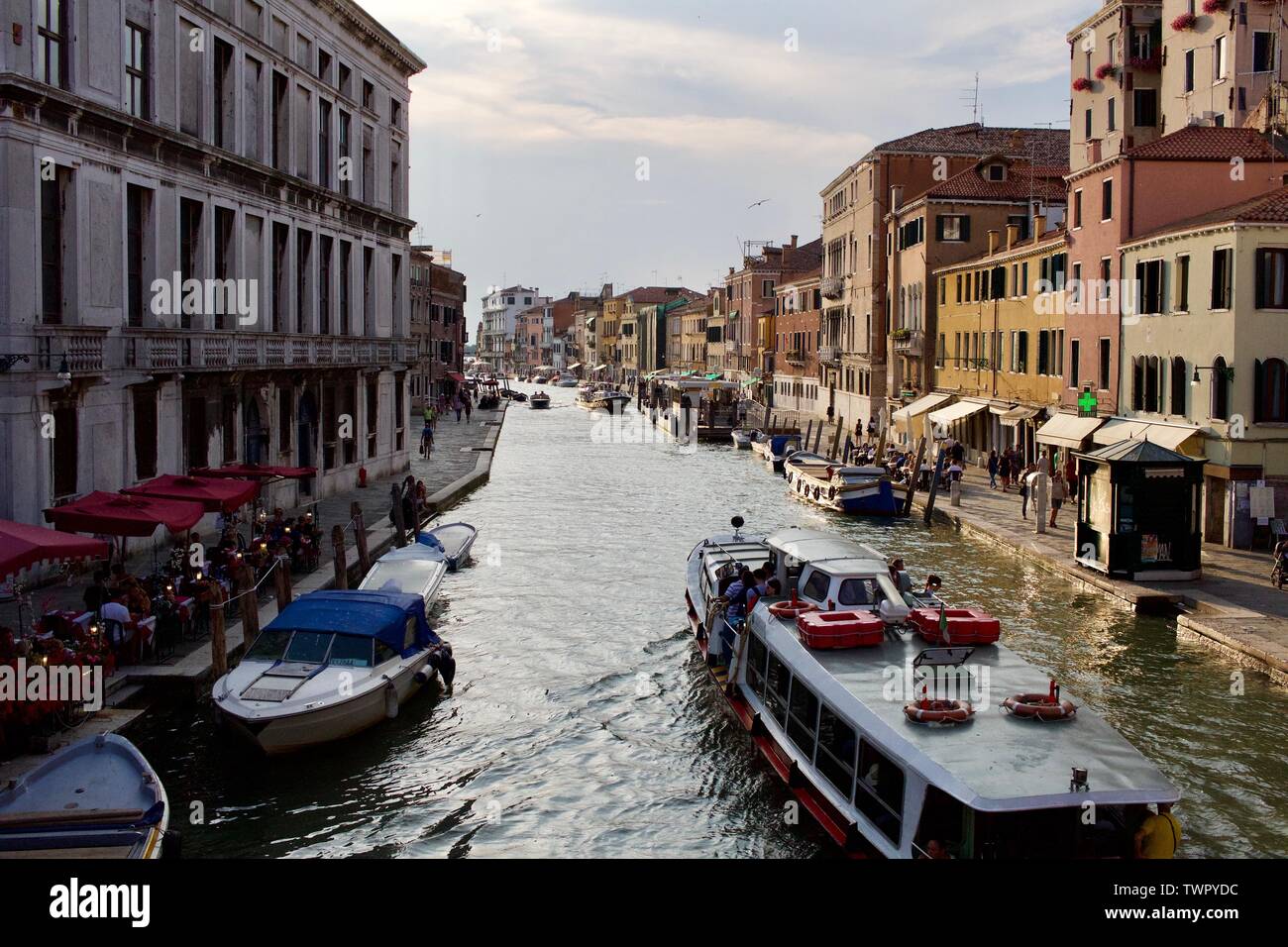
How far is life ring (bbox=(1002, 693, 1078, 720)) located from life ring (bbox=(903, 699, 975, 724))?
362 millimetres

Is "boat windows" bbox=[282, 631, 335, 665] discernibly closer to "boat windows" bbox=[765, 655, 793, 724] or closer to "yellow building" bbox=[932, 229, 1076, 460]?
"boat windows" bbox=[765, 655, 793, 724]

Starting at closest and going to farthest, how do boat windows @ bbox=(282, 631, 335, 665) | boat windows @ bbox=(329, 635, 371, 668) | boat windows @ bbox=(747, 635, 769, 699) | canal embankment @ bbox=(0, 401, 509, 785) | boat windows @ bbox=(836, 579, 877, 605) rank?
canal embankment @ bbox=(0, 401, 509, 785)
boat windows @ bbox=(747, 635, 769, 699)
boat windows @ bbox=(282, 631, 335, 665)
boat windows @ bbox=(329, 635, 371, 668)
boat windows @ bbox=(836, 579, 877, 605)

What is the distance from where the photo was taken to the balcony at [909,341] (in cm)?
4938

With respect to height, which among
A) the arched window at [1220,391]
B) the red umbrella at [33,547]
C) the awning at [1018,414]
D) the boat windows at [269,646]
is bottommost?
the boat windows at [269,646]

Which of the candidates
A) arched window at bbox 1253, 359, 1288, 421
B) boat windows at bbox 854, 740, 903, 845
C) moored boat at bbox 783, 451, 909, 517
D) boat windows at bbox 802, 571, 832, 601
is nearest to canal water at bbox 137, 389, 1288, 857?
boat windows at bbox 854, 740, 903, 845

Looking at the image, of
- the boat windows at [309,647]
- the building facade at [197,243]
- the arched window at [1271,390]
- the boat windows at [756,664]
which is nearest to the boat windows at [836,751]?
the boat windows at [756,664]

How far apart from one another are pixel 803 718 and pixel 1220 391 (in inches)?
642

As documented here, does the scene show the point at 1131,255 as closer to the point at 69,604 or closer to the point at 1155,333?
the point at 1155,333

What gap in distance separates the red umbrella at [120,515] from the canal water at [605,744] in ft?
11.8

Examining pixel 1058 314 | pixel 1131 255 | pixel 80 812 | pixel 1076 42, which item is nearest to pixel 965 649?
pixel 80 812

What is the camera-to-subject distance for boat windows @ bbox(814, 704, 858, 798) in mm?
11180

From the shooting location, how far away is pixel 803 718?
12.7 m

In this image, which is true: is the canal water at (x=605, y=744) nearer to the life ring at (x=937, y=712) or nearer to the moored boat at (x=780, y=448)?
the life ring at (x=937, y=712)

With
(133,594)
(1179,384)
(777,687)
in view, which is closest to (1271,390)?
(1179,384)
